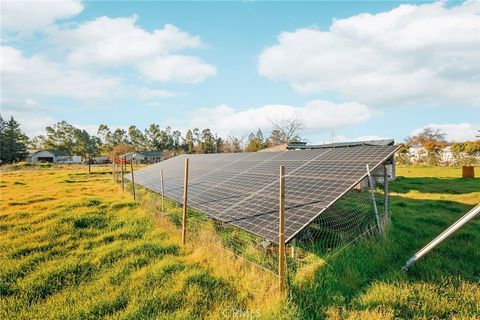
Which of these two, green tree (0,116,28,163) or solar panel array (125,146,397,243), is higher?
green tree (0,116,28,163)

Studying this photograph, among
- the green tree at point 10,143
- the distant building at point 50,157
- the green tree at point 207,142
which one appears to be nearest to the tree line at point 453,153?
the green tree at point 207,142

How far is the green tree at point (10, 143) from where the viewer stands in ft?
198

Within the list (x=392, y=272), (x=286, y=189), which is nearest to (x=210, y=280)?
(x=286, y=189)

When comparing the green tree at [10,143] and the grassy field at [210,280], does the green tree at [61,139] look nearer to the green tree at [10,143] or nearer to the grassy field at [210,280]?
the green tree at [10,143]

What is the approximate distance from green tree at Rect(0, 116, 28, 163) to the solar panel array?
237ft

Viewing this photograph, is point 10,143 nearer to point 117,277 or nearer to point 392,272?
point 117,277

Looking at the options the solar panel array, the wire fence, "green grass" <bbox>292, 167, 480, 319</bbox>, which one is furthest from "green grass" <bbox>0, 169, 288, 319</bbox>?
the solar panel array

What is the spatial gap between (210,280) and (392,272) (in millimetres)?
3521

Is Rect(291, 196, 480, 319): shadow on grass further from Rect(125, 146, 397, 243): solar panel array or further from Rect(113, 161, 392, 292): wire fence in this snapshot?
Rect(125, 146, 397, 243): solar panel array

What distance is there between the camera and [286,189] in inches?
265

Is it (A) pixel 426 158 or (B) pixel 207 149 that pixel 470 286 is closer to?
(A) pixel 426 158

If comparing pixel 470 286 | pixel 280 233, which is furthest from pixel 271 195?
pixel 470 286

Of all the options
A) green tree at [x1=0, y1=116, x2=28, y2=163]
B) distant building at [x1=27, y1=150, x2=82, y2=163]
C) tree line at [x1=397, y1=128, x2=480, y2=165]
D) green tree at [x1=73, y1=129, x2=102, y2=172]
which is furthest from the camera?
green tree at [x1=73, y1=129, x2=102, y2=172]

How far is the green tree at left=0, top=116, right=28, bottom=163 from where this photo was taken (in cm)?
6044
